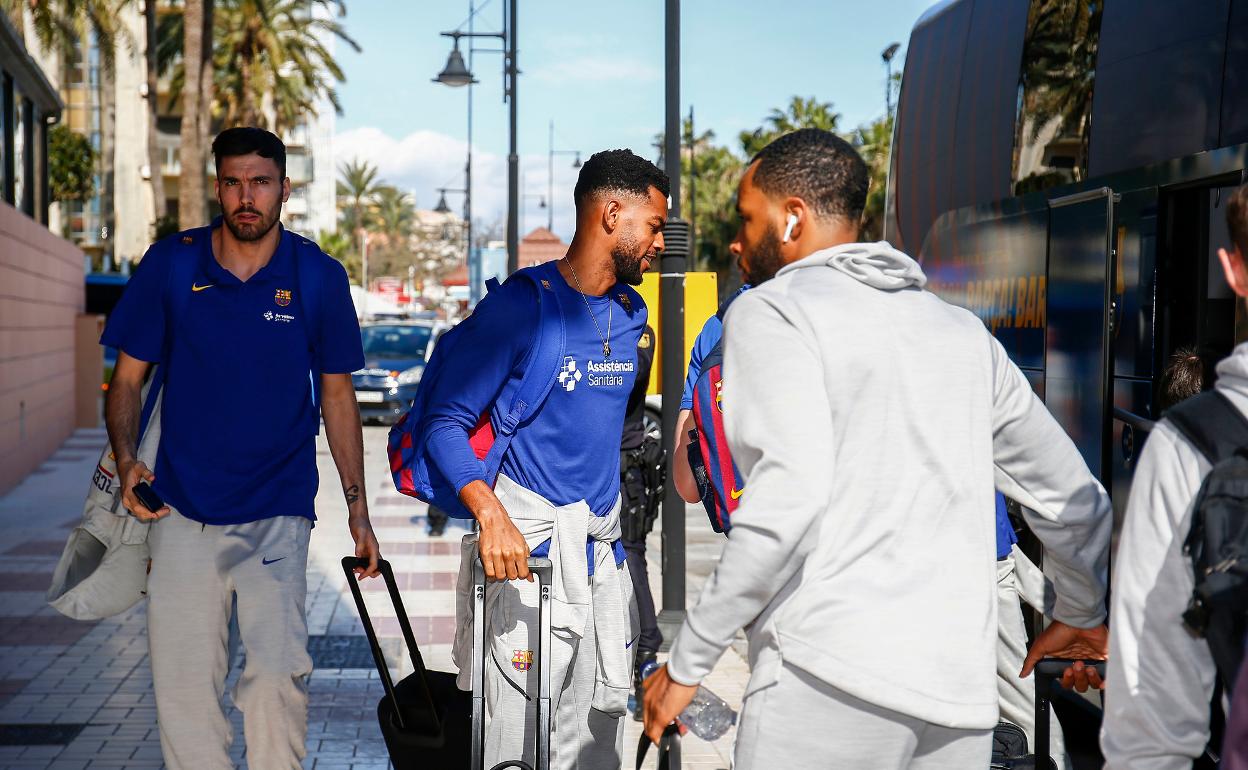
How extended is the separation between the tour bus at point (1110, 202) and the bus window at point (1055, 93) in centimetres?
1

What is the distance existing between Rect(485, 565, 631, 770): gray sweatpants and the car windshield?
68.2ft

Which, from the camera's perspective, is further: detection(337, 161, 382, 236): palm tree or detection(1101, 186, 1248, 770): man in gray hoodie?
detection(337, 161, 382, 236): palm tree

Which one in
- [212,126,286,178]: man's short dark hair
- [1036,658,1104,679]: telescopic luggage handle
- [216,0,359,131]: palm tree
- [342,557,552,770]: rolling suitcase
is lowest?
[342,557,552,770]: rolling suitcase

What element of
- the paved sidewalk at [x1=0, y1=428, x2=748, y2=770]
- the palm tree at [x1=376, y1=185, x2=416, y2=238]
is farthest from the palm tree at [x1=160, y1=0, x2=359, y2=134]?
the palm tree at [x1=376, y1=185, x2=416, y2=238]

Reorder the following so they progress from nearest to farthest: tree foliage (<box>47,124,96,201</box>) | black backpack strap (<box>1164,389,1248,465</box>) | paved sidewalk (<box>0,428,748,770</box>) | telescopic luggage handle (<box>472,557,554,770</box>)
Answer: black backpack strap (<box>1164,389,1248,465</box>), telescopic luggage handle (<box>472,557,554,770</box>), paved sidewalk (<box>0,428,748,770</box>), tree foliage (<box>47,124,96,201</box>)

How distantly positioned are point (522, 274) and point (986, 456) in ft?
5.26

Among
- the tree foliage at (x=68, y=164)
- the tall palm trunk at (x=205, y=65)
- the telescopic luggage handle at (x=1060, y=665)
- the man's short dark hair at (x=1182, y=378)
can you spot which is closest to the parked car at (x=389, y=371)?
the tall palm trunk at (x=205, y=65)

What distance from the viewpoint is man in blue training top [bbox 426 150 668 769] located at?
3.57 metres

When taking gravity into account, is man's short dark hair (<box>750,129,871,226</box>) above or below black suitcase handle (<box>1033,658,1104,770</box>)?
above

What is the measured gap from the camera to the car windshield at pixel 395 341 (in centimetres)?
2448

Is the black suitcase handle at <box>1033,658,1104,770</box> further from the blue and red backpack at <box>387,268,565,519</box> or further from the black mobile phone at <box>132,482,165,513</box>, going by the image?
the black mobile phone at <box>132,482,165,513</box>

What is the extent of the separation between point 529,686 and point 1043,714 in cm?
127

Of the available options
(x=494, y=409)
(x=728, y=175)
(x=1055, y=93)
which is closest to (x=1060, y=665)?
(x=494, y=409)

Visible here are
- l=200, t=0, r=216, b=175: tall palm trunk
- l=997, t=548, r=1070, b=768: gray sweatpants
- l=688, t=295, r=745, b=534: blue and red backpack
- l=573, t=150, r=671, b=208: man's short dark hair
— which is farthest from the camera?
l=200, t=0, r=216, b=175: tall palm trunk
